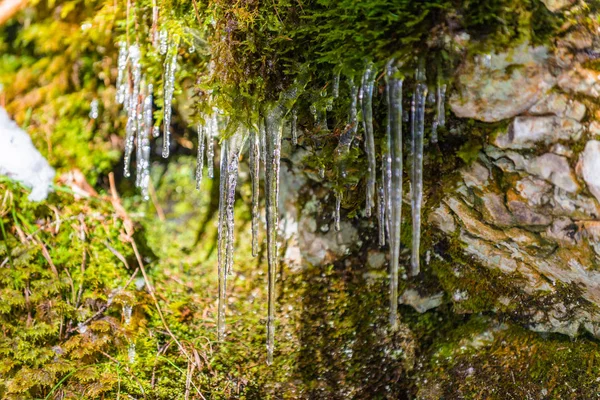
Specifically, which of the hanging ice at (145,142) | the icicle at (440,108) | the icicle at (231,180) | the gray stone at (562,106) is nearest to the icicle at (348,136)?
the icicle at (440,108)

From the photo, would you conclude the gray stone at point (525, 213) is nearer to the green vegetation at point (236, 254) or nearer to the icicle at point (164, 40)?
the green vegetation at point (236, 254)

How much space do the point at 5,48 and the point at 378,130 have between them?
3.20 m

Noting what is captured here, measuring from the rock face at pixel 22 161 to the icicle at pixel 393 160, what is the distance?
2611 millimetres

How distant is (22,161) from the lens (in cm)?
338

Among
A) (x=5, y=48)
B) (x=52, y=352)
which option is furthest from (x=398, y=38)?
(x=5, y=48)

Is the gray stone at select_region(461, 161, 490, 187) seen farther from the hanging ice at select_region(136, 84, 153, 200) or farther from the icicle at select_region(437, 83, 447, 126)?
the hanging ice at select_region(136, 84, 153, 200)

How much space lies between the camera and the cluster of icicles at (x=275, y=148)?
2.00m

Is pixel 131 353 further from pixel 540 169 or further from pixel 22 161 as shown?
pixel 540 169

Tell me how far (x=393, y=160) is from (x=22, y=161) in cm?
279

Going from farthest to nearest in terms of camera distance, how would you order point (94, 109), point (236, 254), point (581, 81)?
point (236, 254) → point (94, 109) → point (581, 81)

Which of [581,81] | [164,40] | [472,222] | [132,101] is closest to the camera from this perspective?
[581,81]

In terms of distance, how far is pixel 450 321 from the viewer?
290 cm

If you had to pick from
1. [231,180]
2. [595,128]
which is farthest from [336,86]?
[595,128]

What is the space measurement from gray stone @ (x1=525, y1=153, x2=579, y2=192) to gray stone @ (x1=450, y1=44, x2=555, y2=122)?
24cm
